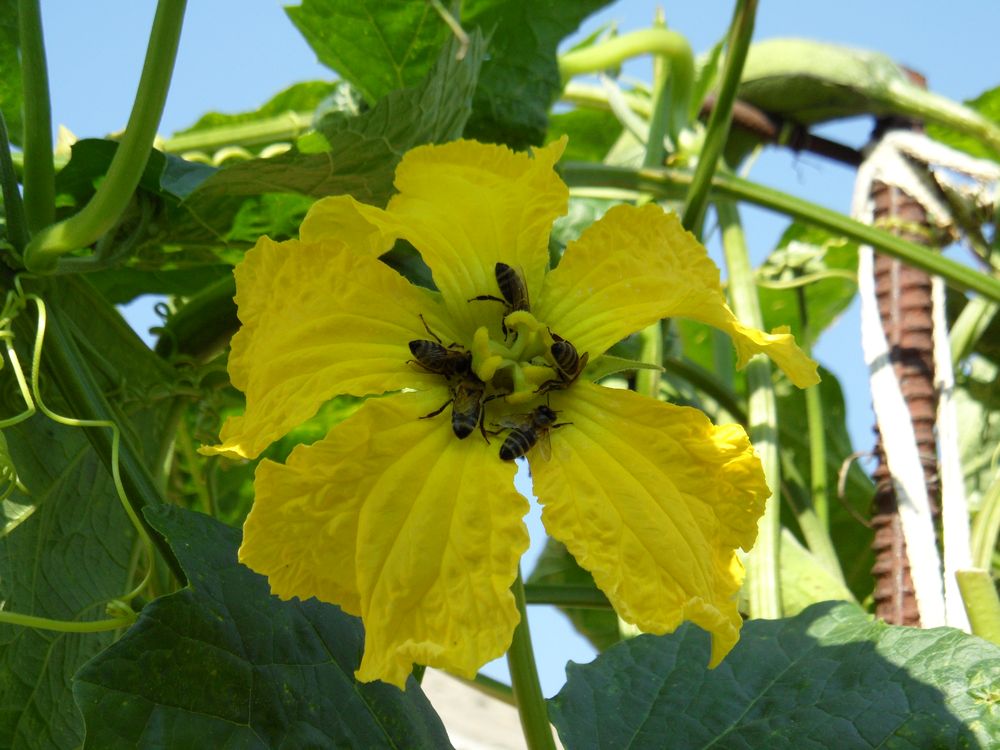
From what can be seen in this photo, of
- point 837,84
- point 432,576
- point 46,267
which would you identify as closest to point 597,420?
point 432,576

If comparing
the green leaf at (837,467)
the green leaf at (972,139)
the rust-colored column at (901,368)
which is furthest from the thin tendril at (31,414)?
the green leaf at (972,139)

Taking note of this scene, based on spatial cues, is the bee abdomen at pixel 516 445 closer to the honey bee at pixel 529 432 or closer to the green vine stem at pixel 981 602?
the honey bee at pixel 529 432

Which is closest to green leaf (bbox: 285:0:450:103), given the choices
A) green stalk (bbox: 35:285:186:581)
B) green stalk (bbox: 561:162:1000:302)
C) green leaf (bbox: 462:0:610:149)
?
green leaf (bbox: 462:0:610:149)

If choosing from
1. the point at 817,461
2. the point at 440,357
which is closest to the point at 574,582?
the point at 817,461

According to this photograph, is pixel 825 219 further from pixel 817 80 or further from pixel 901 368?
pixel 817 80

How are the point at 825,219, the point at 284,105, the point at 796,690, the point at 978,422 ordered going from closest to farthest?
the point at 796,690
the point at 825,219
the point at 284,105
the point at 978,422

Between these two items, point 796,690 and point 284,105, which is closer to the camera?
point 796,690

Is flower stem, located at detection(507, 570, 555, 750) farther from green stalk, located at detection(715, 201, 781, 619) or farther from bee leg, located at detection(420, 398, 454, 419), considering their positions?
green stalk, located at detection(715, 201, 781, 619)

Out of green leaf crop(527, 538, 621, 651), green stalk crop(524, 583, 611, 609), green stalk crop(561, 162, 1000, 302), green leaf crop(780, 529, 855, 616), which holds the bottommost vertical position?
green leaf crop(527, 538, 621, 651)
